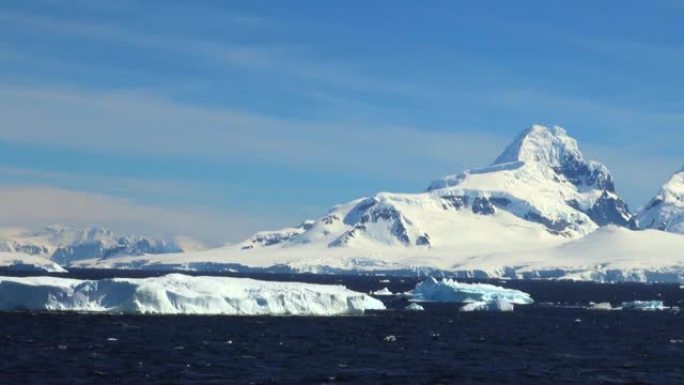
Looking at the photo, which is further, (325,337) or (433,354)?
(325,337)

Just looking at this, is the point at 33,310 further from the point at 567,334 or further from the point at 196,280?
the point at 567,334

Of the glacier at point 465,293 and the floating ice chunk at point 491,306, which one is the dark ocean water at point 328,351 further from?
the glacier at point 465,293

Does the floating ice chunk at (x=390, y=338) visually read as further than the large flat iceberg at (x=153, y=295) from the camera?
No

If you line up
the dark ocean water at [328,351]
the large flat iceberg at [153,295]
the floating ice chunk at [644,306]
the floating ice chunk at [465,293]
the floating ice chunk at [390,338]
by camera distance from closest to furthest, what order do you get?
the dark ocean water at [328,351] → the floating ice chunk at [390,338] → the large flat iceberg at [153,295] → the floating ice chunk at [644,306] → the floating ice chunk at [465,293]

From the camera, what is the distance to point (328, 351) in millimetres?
71812

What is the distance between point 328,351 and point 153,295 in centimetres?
2752

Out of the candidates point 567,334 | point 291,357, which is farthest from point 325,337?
point 567,334

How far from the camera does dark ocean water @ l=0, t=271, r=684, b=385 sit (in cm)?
5891

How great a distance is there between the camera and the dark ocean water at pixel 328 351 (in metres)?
58.9

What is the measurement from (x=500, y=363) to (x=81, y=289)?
41.9 meters

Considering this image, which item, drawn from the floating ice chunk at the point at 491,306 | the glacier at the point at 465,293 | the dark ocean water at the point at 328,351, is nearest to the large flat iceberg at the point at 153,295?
the dark ocean water at the point at 328,351

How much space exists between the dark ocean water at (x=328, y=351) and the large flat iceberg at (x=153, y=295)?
281 cm

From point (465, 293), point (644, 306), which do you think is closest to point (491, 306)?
point (465, 293)

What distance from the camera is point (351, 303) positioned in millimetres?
109375
